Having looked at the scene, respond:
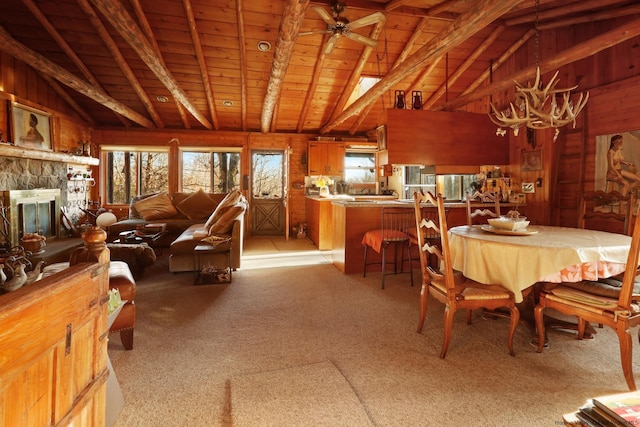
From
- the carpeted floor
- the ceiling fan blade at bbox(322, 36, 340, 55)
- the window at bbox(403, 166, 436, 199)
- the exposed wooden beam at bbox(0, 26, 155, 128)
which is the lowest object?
the carpeted floor

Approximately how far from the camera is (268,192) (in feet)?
28.1

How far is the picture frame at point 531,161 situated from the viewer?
4786mm

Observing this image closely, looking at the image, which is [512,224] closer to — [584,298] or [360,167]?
[584,298]

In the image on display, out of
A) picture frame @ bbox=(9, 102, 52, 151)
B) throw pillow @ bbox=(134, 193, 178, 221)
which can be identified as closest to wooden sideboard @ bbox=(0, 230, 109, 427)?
throw pillow @ bbox=(134, 193, 178, 221)

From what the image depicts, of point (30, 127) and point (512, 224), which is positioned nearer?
point (512, 224)

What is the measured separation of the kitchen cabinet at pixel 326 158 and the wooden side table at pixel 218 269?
170 inches

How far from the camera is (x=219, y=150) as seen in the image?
313 inches

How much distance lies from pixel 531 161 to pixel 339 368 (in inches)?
176

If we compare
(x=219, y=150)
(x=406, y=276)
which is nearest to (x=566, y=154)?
(x=406, y=276)

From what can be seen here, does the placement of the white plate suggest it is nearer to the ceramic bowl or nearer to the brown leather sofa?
the ceramic bowl

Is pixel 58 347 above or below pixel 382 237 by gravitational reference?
above

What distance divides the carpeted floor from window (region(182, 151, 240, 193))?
5.12 metres

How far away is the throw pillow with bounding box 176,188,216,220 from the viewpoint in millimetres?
6461

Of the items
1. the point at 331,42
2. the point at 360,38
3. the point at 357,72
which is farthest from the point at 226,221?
the point at 357,72
